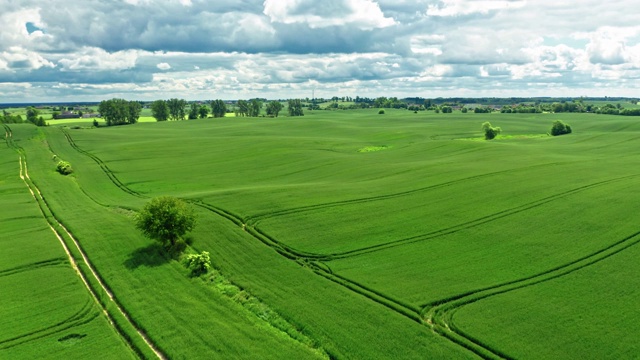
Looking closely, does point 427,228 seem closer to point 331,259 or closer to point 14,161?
point 331,259

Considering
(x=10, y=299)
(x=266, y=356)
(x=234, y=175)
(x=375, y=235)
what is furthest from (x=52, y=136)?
(x=266, y=356)

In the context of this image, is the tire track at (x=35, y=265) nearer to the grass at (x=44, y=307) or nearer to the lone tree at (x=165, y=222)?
the grass at (x=44, y=307)

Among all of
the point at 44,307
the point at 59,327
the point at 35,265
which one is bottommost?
the point at 59,327

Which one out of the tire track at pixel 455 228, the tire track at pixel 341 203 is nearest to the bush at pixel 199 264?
the tire track at pixel 455 228

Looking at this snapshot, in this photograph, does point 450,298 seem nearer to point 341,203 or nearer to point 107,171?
point 341,203

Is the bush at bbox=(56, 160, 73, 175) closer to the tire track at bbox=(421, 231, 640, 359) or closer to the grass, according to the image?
the grass

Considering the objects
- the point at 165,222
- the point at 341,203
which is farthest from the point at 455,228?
the point at 165,222

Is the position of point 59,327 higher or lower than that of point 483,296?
lower
